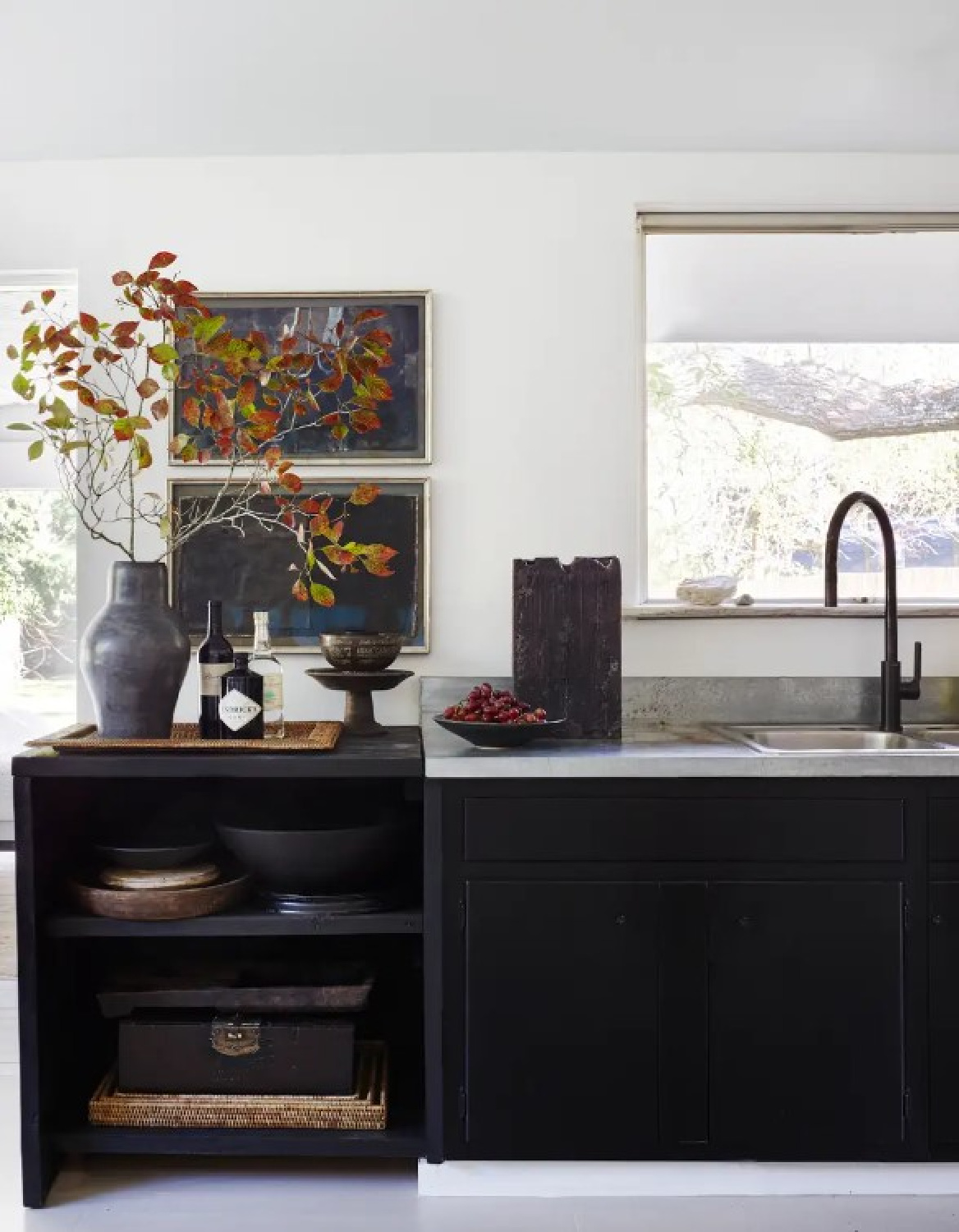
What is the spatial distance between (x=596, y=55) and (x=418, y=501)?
1.11 m

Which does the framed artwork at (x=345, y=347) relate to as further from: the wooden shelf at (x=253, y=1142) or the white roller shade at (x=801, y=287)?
the wooden shelf at (x=253, y=1142)

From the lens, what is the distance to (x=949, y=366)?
290 centimetres

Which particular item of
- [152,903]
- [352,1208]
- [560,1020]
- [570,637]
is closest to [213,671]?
[152,903]

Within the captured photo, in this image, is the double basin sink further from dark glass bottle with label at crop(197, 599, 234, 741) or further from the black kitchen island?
dark glass bottle with label at crop(197, 599, 234, 741)

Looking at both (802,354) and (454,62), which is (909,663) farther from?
(454,62)

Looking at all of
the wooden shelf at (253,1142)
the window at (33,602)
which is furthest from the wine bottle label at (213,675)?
the wooden shelf at (253,1142)

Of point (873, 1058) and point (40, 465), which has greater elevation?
point (40, 465)

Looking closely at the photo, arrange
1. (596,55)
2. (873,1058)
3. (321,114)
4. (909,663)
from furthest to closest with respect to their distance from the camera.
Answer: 1. (909,663)
2. (321,114)
3. (596,55)
4. (873,1058)

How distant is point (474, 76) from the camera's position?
8.29 feet

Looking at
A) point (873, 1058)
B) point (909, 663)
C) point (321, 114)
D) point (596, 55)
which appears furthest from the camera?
point (909, 663)

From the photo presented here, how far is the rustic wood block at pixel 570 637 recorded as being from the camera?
8.32 ft

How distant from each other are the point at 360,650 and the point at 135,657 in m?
0.52

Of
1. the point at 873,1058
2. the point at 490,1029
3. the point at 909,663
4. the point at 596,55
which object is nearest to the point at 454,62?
the point at 596,55

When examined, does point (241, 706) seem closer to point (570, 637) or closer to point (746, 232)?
point (570, 637)
